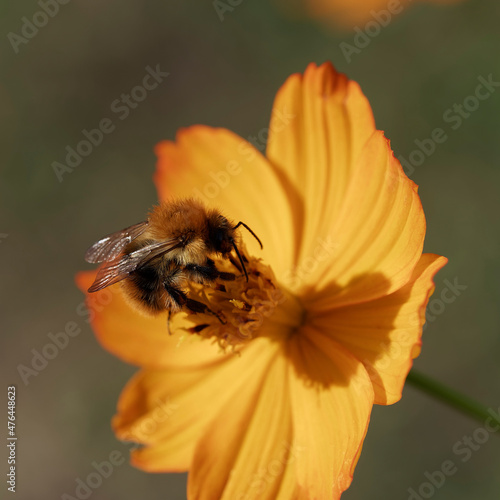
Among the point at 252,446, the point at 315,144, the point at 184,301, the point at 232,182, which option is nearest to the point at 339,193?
the point at 315,144

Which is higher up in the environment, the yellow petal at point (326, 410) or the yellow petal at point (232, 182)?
the yellow petal at point (232, 182)

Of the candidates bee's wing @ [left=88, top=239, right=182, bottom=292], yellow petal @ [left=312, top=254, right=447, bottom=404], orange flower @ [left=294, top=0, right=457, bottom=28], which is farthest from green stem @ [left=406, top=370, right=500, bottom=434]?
orange flower @ [left=294, top=0, right=457, bottom=28]

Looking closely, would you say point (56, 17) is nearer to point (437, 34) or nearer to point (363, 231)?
point (437, 34)

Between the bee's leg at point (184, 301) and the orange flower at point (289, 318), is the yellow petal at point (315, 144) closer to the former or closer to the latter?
the orange flower at point (289, 318)

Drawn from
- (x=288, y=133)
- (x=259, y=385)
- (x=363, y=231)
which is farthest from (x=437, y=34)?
(x=259, y=385)

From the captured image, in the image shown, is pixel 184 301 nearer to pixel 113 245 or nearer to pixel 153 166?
pixel 113 245

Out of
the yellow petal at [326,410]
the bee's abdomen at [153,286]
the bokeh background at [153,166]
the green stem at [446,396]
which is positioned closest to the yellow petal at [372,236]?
the yellow petal at [326,410]
